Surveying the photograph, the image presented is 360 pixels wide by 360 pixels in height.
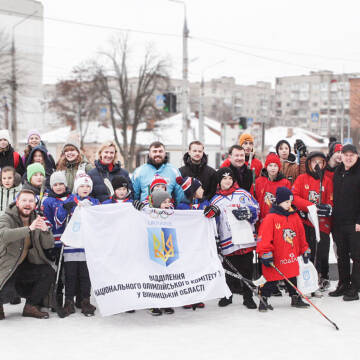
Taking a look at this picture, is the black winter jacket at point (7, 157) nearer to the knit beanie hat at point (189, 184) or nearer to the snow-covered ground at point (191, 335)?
the snow-covered ground at point (191, 335)

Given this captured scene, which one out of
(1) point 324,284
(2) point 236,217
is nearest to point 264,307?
(2) point 236,217

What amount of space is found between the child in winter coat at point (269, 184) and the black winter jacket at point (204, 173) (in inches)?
25.2

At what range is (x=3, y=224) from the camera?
5289 millimetres

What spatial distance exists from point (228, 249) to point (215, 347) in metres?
1.55

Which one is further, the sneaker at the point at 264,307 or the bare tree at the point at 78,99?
the bare tree at the point at 78,99

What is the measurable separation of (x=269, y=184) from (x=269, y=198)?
18 centimetres

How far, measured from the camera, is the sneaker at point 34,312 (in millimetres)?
5395

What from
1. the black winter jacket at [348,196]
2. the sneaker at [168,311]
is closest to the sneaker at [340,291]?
the black winter jacket at [348,196]

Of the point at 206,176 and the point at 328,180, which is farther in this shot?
the point at 328,180

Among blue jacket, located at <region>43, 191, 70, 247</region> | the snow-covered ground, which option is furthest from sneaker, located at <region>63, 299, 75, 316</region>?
blue jacket, located at <region>43, 191, 70, 247</region>

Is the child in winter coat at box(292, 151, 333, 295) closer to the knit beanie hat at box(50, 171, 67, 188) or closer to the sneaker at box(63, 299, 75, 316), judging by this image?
the knit beanie hat at box(50, 171, 67, 188)

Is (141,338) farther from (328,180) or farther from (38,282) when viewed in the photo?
(328,180)

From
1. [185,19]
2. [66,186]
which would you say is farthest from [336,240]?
[185,19]

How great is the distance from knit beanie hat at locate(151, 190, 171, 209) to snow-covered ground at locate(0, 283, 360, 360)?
1.22 m
